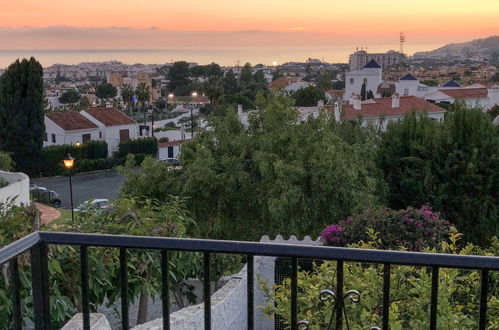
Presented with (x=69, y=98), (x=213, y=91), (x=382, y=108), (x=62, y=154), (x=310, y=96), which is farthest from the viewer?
(x=69, y=98)

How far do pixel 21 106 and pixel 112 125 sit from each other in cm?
750

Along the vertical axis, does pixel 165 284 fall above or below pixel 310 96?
above

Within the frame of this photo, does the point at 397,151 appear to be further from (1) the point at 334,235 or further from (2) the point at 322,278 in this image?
(2) the point at 322,278

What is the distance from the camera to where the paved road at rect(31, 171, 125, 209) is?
28062 millimetres

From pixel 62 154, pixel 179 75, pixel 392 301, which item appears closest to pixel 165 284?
pixel 392 301

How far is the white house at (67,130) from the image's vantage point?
36.8 meters

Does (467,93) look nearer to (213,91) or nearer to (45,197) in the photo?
(213,91)

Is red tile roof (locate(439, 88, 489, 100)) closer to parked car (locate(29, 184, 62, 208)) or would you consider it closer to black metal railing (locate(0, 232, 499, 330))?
parked car (locate(29, 184, 62, 208))

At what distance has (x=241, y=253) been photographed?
1875mm

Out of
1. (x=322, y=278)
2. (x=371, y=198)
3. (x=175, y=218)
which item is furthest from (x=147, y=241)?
(x=371, y=198)

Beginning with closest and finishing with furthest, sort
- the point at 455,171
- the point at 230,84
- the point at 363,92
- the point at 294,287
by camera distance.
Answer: the point at 294,287, the point at 455,171, the point at 363,92, the point at 230,84

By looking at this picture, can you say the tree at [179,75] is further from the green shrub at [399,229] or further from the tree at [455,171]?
the green shrub at [399,229]

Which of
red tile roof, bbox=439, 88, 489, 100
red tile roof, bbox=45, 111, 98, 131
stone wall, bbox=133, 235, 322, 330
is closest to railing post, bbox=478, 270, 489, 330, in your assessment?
stone wall, bbox=133, 235, 322, 330

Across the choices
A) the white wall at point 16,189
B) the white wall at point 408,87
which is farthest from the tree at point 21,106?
the white wall at point 408,87
